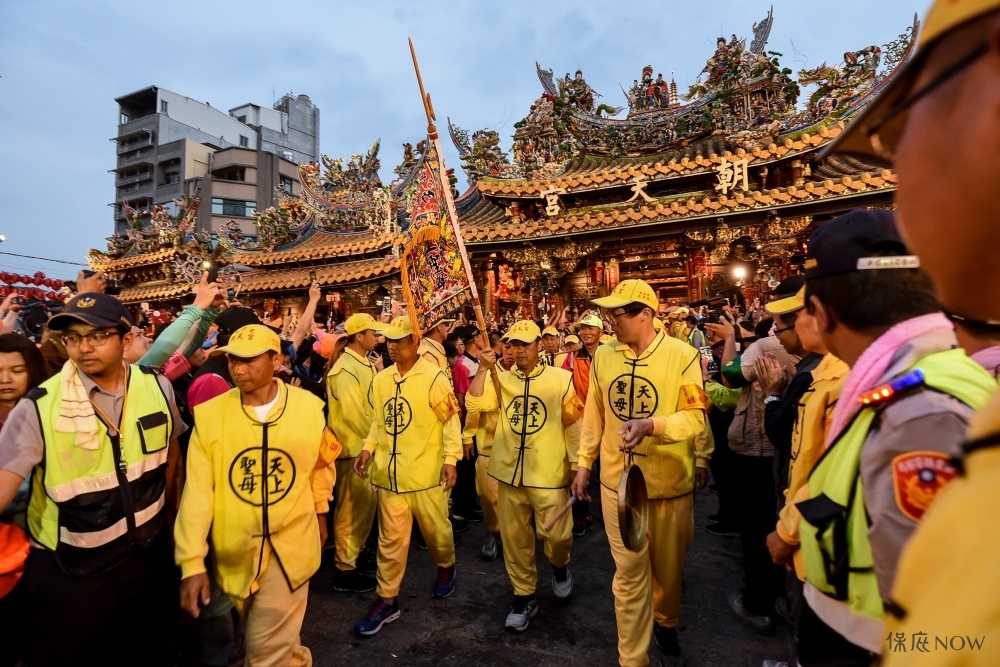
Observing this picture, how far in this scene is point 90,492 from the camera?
7.43ft

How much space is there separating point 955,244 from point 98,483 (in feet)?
10.2

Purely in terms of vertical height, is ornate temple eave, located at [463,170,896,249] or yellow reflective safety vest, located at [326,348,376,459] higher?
ornate temple eave, located at [463,170,896,249]

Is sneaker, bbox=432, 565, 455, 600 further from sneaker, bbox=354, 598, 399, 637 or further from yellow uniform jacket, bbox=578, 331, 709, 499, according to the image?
yellow uniform jacket, bbox=578, 331, 709, 499

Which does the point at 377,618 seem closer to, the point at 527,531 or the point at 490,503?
the point at 527,531

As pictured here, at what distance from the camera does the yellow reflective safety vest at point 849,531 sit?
47.4 inches

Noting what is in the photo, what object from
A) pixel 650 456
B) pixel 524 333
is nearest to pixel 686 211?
pixel 524 333

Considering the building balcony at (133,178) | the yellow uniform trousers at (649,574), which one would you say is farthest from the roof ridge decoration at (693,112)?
the building balcony at (133,178)

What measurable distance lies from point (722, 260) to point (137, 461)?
405 inches

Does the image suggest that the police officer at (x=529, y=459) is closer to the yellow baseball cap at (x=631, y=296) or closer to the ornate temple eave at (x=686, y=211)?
the yellow baseball cap at (x=631, y=296)

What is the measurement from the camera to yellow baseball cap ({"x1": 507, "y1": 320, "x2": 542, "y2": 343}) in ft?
13.0

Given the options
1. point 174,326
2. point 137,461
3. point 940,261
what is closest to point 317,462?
point 137,461

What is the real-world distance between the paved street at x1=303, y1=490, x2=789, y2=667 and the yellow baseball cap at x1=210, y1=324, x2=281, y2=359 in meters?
2.22

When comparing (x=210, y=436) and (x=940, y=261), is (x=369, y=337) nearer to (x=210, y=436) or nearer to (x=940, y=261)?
(x=210, y=436)

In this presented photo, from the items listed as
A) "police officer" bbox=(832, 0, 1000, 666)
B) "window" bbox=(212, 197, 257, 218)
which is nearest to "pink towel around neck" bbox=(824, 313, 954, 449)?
"police officer" bbox=(832, 0, 1000, 666)
